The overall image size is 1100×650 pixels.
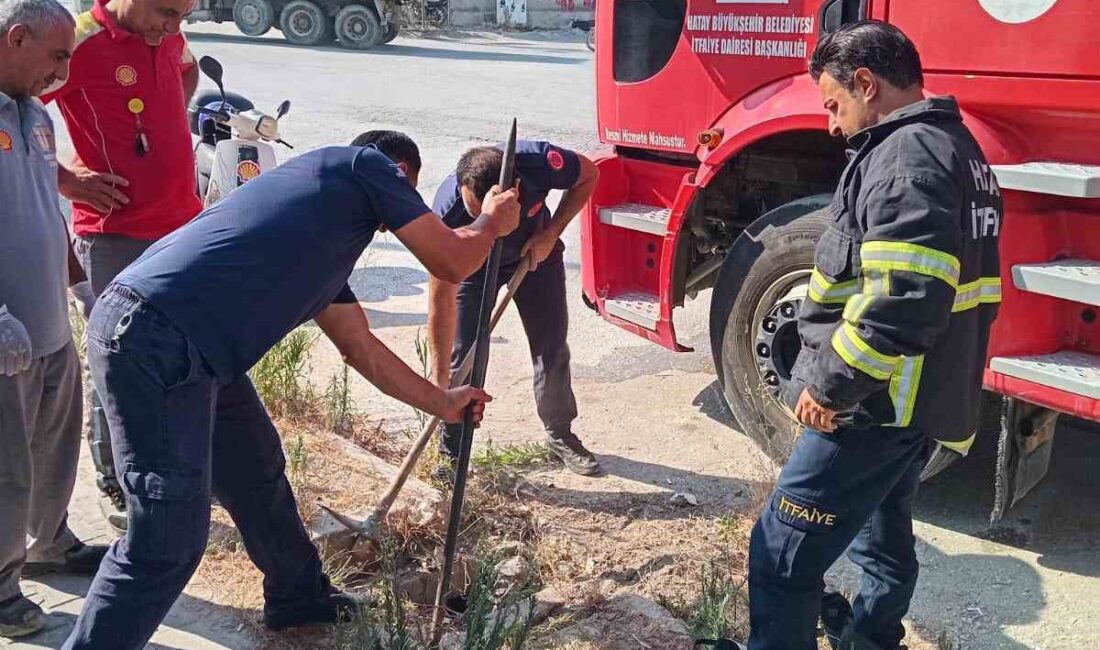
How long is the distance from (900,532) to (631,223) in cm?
215

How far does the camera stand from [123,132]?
11.3 feet

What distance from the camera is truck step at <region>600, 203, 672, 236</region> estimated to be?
452cm

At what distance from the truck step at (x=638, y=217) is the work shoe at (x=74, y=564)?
2.47 metres

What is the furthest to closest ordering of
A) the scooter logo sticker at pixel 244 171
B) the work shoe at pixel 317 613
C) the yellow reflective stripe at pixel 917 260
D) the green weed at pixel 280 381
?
1. the scooter logo sticker at pixel 244 171
2. the green weed at pixel 280 381
3. the work shoe at pixel 317 613
4. the yellow reflective stripe at pixel 917 260

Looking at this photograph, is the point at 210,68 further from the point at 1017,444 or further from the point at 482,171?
the point at 1017,444

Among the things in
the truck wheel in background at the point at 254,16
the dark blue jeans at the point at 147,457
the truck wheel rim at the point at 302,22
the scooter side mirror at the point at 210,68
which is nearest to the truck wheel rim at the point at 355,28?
the truck wheel rim at the point at 302,22

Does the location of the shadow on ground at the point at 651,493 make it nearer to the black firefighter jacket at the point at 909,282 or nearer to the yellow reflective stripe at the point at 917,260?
the black firefighter jacket at the point at 909,282

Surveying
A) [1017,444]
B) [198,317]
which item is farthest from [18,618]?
[1017,444]

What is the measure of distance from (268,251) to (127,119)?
4.57 feet

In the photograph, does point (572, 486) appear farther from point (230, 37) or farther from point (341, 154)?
point (230, 37)

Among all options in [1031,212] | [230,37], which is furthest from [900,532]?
[230,37]

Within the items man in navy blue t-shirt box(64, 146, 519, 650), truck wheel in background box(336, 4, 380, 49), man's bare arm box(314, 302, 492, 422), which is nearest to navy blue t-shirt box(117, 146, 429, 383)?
man in navy blue t-shirt box(64, 146, 519, 650)

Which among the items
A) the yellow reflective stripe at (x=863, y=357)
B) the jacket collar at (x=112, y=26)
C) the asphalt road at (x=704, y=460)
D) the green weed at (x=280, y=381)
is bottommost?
the asphalt road at (x=704, y=460)

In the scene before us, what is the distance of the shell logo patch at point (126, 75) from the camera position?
3396 mm
